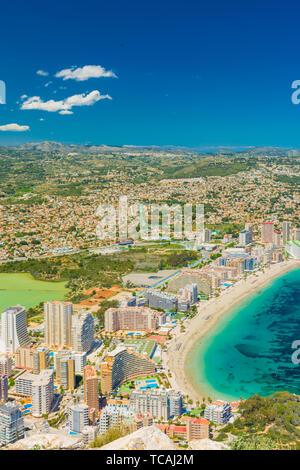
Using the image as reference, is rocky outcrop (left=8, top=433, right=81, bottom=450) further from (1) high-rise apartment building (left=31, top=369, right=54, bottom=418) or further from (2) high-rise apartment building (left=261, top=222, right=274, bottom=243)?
(2) high-rise apartment building (left=261, top=222, right=274, bottom=243)

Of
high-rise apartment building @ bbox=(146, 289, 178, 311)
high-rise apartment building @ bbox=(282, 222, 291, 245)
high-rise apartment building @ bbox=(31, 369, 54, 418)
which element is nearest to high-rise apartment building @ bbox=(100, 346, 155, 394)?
high-rise apartment building @ bbox=(31, 369, 54, 418)

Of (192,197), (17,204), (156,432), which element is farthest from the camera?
(192,197)

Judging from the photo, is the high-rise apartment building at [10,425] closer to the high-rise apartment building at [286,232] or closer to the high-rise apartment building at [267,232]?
the high-rise apartment building at [267,232]

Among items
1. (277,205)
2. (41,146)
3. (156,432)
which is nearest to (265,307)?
(156,432)

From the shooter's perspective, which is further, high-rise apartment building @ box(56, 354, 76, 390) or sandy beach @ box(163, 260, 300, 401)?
sandy beach @ box(163, 260, 300, 401)

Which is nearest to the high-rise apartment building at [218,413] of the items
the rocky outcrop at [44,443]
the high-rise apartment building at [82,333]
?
the high-rise apartment building at [82,333]

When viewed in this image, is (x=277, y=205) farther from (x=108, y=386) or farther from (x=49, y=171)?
(x=108, y=386)
